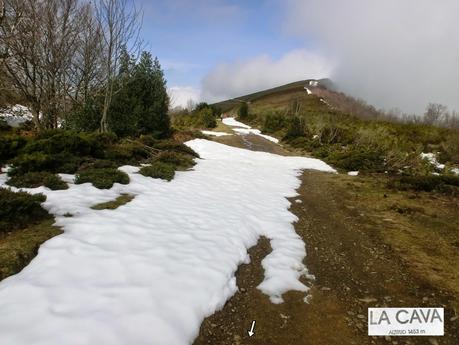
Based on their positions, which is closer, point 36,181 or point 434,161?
point 36,181

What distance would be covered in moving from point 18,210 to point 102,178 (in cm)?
281

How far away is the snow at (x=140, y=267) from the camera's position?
10.3ft

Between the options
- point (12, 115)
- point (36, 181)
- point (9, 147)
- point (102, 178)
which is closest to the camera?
point (36, 181)

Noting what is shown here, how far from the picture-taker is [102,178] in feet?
25.8

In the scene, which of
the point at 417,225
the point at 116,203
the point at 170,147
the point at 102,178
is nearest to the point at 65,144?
the point at 102,178

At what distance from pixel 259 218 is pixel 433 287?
364 cm

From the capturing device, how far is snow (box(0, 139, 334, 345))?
315cm

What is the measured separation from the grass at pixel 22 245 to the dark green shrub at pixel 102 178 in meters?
2.34

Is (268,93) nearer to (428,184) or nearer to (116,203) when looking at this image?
(428,184)

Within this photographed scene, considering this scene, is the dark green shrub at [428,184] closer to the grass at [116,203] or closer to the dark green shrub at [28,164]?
the grass at [116,203]

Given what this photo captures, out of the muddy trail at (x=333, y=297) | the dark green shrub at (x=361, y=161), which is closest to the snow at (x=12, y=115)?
the dark green shrub at (x=361, y=161)

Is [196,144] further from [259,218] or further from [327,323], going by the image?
[327,323]

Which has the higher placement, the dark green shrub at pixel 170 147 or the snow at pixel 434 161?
the snow at pixel 434 161

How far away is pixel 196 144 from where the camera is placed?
2022cm
